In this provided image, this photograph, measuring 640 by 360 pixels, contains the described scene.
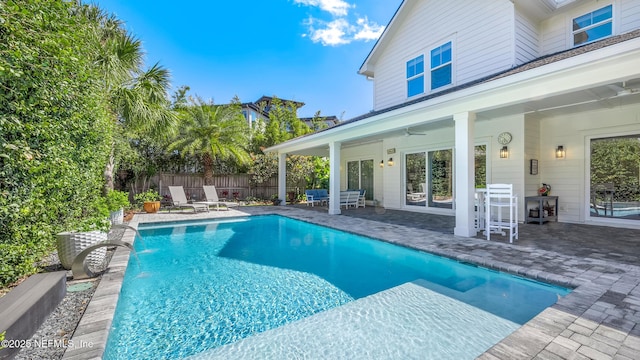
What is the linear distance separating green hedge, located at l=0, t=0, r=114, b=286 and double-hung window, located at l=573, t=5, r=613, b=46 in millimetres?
11624

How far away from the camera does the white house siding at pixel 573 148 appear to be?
7586 millimetres

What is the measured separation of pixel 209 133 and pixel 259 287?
11917 mm

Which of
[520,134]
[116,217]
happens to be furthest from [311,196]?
[520,134]

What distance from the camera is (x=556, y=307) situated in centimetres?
307

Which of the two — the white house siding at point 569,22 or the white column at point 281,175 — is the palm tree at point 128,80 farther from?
the white house siding at point 569,22

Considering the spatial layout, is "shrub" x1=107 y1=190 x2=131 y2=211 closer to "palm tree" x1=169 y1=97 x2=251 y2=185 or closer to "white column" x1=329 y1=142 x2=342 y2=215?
"palm tree" x1=169 y1=97 x2=251 y2=185

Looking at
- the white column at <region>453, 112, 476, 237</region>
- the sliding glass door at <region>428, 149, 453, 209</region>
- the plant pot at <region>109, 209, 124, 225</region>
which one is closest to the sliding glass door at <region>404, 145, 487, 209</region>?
the sliding glass door at <region>428, 149, 453, 209</region>

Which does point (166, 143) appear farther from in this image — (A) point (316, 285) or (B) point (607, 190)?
(B) point (607, 190)

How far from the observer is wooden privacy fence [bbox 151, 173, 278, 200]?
14984 millimetres

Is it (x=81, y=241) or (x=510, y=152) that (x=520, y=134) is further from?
(x=81, y=241)

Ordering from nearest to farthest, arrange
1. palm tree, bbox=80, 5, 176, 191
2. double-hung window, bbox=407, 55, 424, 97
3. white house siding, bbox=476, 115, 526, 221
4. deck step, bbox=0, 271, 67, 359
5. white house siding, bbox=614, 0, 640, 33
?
deck step, bbox=0, 271, 67, 359 < white house siding, bbox=614, 0, 640, 33 < palm tree, bbox=80, 5, 176, 191 < white house siding, bbox=476, 115, 526, 221 < double-hung window, bbox=407, 55, 424, 97

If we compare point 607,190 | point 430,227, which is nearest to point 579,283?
point 430,227

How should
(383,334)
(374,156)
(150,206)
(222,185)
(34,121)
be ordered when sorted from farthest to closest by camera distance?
(222,185) < (374,156) < (150,206) < (34,121) < (383,334)

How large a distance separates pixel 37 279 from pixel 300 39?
662 inches
